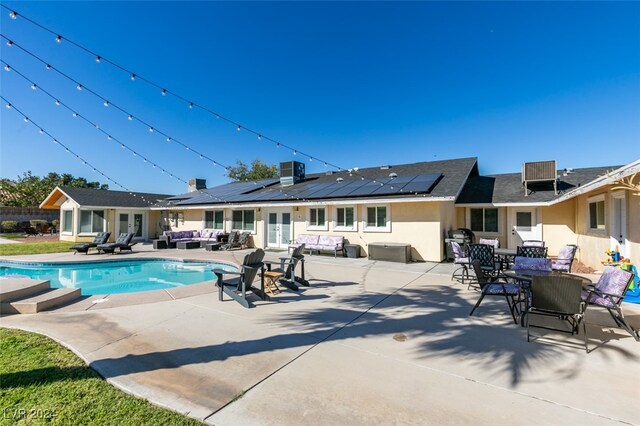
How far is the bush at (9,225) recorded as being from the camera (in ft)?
84.2

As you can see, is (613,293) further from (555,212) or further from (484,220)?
(484,220)

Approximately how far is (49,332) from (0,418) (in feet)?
8.10

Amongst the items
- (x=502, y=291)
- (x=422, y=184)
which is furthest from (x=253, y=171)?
(x=502, y=291)

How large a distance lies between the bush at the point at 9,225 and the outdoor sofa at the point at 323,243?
2963 cm

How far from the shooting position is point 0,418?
2.48 metres

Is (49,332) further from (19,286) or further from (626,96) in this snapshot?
(626,96)

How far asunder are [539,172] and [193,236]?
2004 centimetres

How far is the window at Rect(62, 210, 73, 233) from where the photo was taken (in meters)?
20.2

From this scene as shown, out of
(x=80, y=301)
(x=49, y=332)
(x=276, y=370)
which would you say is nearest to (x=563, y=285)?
(x=276, y=370)

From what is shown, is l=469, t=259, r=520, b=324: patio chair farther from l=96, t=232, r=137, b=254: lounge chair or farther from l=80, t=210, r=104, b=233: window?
l=80, t=210, r=104, b=233: window

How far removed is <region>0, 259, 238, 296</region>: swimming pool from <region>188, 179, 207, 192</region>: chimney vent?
47.9 feet

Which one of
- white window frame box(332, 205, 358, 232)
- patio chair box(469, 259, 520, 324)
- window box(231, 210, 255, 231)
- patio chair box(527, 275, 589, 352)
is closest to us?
patio chair box(527, 275, 589, 352)

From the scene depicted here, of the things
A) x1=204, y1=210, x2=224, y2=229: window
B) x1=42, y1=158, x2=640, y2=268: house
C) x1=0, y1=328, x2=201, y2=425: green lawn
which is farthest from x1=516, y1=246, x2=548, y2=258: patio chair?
x1=204, y1=210, x2=224, y2=229: window

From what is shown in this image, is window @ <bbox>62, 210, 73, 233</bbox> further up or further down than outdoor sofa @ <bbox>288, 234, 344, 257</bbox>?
further up
